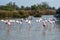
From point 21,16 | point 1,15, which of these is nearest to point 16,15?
point 21,16

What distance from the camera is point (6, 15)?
5075 centimetres

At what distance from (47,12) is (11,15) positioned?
2374 cm

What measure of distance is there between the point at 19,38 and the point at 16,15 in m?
37.8

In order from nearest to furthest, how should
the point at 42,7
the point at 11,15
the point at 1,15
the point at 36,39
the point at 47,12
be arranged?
the point at 36,39, the point at 1,15, the point at 11,15, the point at 47,12, the point at 42,7

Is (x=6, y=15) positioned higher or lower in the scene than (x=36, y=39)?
lower

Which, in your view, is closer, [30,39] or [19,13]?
[30,39]

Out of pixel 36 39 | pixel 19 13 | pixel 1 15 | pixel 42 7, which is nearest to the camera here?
pixel 36 39

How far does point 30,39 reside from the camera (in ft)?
56.2

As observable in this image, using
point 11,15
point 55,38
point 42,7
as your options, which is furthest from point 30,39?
point 42,7

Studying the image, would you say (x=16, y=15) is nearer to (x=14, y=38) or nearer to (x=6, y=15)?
(x=6, y=15)

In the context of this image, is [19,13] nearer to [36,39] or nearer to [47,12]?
[47,12]

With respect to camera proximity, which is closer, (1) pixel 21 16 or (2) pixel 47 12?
(1) pixel 21 16

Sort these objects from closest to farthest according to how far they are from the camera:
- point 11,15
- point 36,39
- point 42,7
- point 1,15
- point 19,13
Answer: point 36,39 < point 1,15 < point 11,15 < point 19,13 < point 42,7

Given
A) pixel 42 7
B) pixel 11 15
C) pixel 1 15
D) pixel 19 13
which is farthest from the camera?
pixel 42 7
